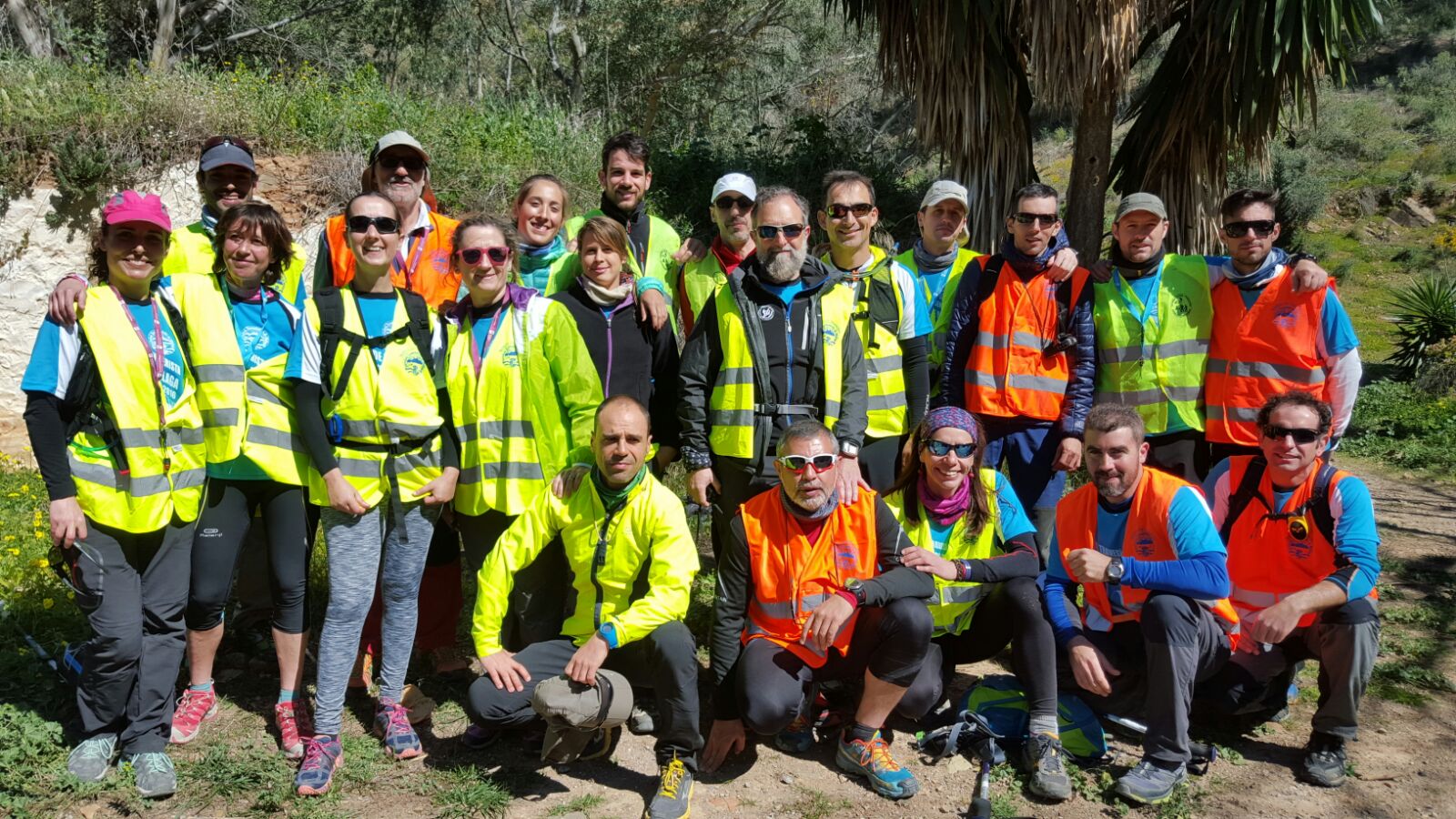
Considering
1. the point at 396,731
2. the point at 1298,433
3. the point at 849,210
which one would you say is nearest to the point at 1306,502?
the point at 1298,433

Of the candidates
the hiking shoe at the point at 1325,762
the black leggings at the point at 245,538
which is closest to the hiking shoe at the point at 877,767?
the hiking shoe at the point at 1325,762

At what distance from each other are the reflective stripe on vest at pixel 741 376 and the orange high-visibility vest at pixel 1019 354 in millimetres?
738

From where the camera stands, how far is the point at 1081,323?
173 inches

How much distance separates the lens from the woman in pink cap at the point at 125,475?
334cm

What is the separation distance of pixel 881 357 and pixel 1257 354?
168 cm

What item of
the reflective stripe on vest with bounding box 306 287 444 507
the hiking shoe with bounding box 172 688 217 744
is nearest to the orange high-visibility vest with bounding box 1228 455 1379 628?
the reflective stripe on vest with bounding box 306 287 444 507

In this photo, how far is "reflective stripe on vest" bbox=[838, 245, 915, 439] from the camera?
423cm

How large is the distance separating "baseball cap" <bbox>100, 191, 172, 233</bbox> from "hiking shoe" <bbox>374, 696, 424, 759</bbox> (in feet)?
6.46

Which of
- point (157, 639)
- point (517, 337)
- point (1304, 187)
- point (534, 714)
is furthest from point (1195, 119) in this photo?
point (1304, 187)

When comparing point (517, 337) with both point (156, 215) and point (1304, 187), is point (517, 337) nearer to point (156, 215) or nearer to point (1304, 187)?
point (156, 215)

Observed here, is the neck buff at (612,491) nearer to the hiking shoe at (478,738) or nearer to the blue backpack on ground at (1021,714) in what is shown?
the hiking shoe at (478,738)

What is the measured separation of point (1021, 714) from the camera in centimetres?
399

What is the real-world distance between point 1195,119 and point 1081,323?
4198 millimetres

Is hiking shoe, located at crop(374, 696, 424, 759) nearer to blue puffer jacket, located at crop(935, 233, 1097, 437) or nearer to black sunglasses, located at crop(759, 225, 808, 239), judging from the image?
black sunglasses, located at crop(759, 225, 808, 239)
